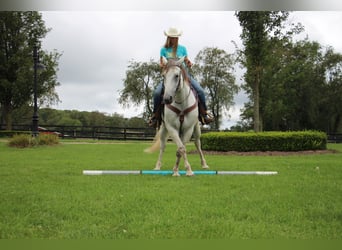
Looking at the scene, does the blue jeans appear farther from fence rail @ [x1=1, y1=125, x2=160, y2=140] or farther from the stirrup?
fence rail @ [x1=1, y1=125, x2=160, y2=140]

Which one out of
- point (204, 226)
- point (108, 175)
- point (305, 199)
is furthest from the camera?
point (108, 175)

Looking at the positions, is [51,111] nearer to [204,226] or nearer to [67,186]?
[67,186]

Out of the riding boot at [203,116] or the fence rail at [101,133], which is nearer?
the riding boot at [203,116]

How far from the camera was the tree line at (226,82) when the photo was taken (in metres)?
24.8

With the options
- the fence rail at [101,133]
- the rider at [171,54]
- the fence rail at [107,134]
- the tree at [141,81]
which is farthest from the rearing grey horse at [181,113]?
the tree at [141,81]

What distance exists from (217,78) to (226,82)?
92cm

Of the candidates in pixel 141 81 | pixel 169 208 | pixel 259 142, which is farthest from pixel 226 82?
pixel 169 208

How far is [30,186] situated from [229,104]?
25832 mm

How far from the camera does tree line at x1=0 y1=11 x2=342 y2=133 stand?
24812mm

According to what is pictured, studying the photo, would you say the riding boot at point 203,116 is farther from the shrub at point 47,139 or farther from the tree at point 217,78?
the tree at point 217,78

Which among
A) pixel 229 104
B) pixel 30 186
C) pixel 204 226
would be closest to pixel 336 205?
pixel 204 226

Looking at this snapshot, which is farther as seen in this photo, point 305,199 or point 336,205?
point 305,199

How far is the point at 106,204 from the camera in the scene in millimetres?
3842

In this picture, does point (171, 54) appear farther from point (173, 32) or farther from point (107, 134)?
point (107, 134)
